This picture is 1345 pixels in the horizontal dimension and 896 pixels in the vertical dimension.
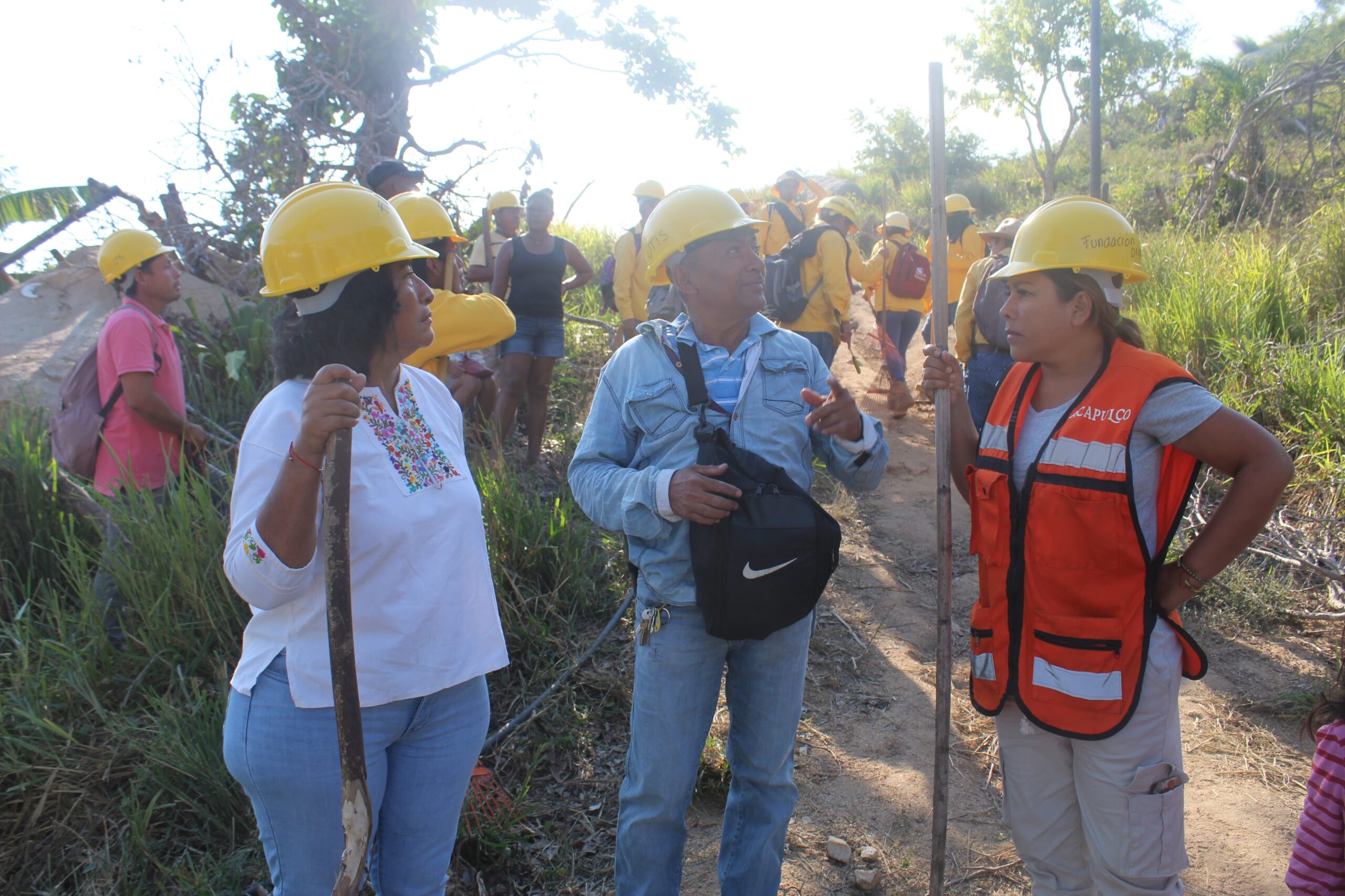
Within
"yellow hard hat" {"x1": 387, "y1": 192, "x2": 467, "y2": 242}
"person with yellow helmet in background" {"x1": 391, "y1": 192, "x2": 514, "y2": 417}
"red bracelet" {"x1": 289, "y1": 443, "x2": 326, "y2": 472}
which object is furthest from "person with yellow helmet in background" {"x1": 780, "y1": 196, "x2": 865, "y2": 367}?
"red bracelet" {"x1": 289, "y1": 443, "x2": 326, "y2": 472}

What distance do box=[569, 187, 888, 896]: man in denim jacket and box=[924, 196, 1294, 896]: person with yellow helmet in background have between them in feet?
1.30

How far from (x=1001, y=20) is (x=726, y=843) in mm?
27485

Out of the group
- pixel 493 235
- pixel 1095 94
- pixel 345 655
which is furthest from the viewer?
pixel 493 235

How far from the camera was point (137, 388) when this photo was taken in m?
3.58

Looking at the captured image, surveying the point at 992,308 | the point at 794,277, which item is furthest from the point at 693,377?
the point at 794,277

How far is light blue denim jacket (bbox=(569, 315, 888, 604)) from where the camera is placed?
2137 millimetres

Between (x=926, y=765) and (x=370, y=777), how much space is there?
2.47 meters

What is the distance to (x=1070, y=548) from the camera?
198 centimetres

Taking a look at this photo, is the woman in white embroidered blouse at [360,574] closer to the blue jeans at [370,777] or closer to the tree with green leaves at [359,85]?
the blue jeans at [370,777]

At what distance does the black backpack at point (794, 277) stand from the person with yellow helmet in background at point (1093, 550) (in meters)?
4.09

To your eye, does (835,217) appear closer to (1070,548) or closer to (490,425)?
(490,425)

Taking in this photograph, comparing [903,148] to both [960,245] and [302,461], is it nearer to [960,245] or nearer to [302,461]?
[960,245]

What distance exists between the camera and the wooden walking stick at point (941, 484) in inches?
88.8

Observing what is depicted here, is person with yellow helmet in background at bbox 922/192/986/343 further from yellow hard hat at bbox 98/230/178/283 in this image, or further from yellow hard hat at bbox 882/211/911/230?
yellow hard hat at bbox 98/230/178/283
